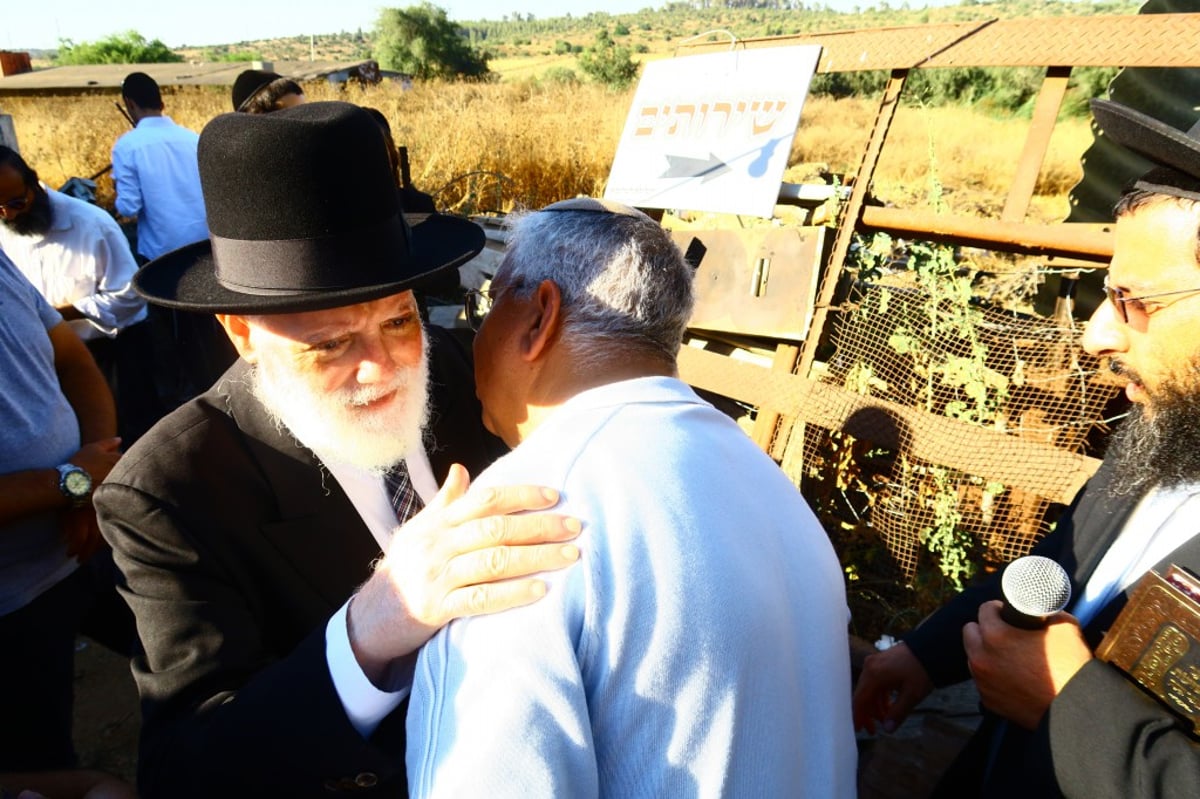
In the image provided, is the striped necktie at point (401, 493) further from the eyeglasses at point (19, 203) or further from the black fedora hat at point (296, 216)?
the eyeglasses at point (19, 203)

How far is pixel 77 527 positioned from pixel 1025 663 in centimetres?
276

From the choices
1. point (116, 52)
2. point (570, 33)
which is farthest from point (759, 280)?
point (570, 33)

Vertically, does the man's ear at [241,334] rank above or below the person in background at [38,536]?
above

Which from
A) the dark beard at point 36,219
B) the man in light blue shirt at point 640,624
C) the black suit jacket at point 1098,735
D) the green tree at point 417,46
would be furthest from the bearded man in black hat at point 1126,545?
the green tree at point 417,46

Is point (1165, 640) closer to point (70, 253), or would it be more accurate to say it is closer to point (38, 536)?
point (38, 536)

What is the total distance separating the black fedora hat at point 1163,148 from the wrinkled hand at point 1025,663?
971mm

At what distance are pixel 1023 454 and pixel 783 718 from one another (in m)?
1.85

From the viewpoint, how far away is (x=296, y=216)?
1514 millimetres

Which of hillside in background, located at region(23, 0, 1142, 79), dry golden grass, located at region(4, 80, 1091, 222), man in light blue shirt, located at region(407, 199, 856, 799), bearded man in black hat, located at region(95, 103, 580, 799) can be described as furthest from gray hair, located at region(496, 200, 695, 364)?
hillside in background, located at region(23, 0, 1142, 79)

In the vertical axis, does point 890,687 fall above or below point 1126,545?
below

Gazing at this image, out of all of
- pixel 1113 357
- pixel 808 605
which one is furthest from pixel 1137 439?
pixel 808 605

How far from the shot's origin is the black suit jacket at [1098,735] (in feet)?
4.00

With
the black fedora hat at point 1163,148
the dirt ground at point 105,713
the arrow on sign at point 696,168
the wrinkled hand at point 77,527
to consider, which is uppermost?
the black fedora hat at point 1163,148

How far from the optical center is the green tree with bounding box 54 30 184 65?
4512 cm
